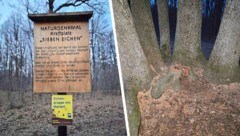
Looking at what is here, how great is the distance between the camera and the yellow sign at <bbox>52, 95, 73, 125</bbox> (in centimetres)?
332

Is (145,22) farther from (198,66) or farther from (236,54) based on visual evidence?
(236,54)

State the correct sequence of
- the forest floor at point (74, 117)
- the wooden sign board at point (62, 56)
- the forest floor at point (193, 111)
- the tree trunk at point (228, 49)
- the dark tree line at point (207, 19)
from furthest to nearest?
the forest floor at point (74, 117), the tree trunk at point (228, 49), the dark tree line at point (207, 19), the wooden sign board at point (62, 56), the forest floor at point (193, 111)

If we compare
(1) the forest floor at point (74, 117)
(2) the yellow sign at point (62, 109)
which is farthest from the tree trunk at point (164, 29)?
(1) the forest floor at point (74, 117)

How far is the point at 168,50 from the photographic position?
3.91 metres

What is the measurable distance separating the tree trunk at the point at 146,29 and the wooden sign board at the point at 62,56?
76 centimetres

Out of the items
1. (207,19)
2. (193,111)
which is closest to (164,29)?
(207,19)

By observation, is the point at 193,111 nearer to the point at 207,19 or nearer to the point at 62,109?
the point at 207,19

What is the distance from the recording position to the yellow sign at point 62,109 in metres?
3.32

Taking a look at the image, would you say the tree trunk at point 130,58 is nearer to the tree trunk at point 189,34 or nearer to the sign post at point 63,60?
the sign post at point 63,60

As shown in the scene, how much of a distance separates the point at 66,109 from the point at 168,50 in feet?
5.27

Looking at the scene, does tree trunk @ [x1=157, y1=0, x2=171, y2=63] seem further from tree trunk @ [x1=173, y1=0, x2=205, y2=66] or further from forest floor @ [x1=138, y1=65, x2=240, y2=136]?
forest floor @ [x1=138, y1=65, x2=240, y2=136]

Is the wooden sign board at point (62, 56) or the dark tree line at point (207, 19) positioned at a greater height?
the dark tree line at point (207, 19)

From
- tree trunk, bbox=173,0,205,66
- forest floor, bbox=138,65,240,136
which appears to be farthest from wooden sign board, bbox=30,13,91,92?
tree trunk, bbox=173,0,205,66

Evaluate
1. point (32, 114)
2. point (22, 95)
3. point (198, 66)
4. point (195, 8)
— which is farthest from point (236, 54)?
point (22, 95)
